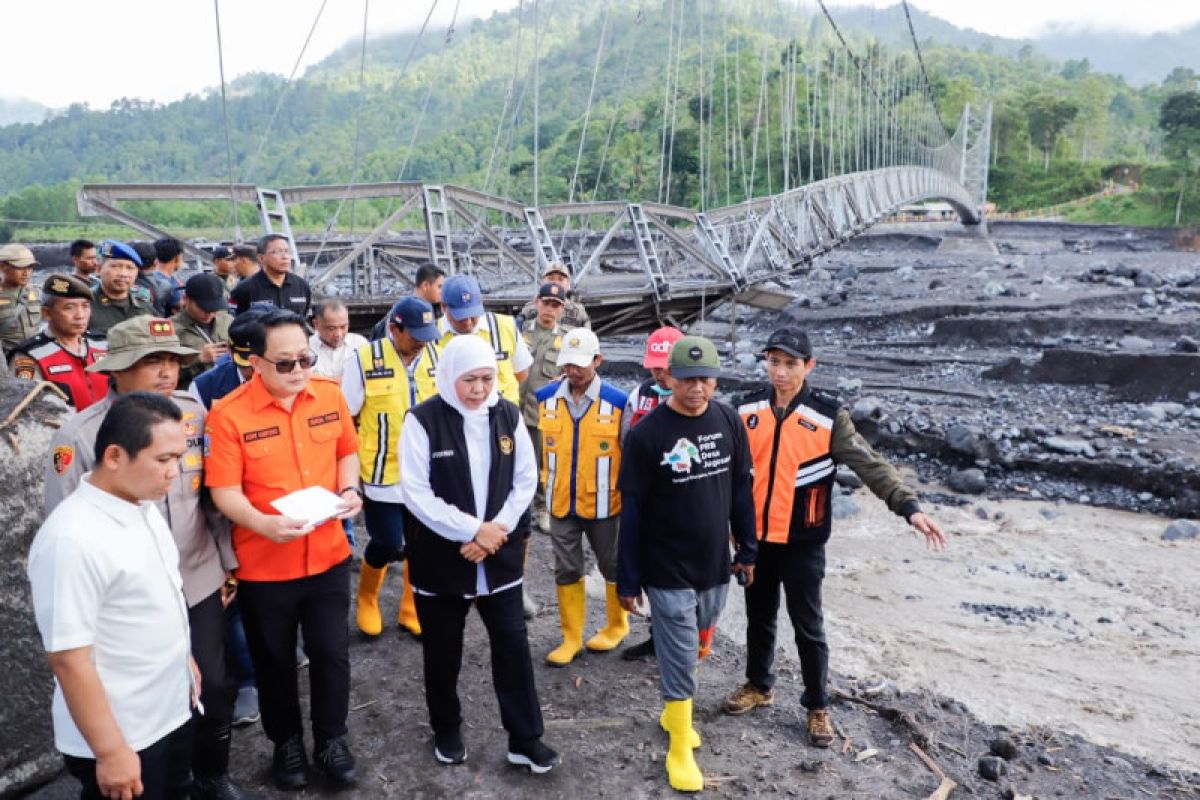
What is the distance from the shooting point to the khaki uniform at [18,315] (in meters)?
4.33

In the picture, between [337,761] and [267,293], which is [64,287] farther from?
[337,761]

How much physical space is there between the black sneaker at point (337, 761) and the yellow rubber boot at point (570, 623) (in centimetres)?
119

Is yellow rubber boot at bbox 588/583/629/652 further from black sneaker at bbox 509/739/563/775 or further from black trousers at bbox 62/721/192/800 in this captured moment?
black trousers at bbox 62/721/192/800

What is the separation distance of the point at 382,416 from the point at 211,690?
149 centimetres

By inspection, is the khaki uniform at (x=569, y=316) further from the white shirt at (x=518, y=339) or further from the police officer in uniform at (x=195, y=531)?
the police officer in uniform at (x=195, y=531)

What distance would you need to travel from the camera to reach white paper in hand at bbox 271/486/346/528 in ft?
8.28

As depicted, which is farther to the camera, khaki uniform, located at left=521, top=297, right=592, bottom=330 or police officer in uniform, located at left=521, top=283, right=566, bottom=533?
khaki uniform, located at left=521, top=297, right=592, bottom=330

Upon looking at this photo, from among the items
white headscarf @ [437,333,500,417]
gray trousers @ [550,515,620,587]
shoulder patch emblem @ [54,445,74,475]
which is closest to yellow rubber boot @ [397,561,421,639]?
gray trousers @ [550,515,620,587]

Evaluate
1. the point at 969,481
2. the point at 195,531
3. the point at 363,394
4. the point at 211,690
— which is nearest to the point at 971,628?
the point at 969,481

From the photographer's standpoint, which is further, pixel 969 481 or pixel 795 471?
pixel 969 481

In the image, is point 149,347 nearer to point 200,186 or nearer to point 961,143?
point 200,186

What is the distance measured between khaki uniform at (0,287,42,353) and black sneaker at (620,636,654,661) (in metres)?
3.44

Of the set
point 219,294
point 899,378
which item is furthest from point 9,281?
point 899,378

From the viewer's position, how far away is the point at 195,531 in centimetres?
253
